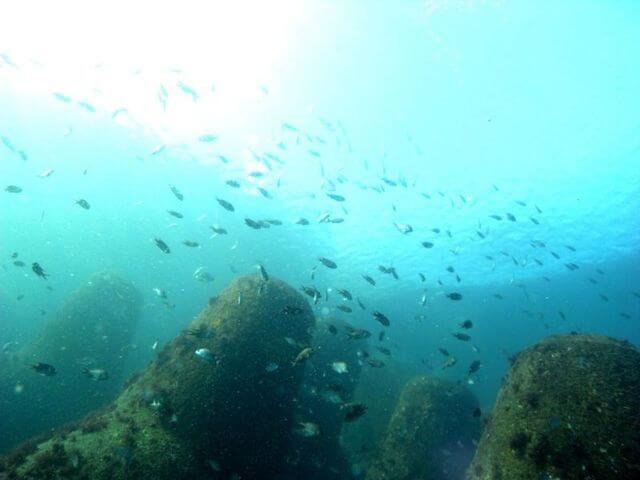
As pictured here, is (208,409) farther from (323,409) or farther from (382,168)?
(382,168)

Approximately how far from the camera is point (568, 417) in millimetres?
6793

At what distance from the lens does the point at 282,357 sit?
1105 cm

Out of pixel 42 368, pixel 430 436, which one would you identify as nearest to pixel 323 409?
pixel 430 436

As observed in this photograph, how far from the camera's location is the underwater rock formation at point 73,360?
18719 mm

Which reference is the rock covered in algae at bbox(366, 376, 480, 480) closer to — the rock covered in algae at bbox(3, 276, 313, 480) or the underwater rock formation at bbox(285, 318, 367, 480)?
the underwater rock formation at bbox(285, 318, 367, 480)

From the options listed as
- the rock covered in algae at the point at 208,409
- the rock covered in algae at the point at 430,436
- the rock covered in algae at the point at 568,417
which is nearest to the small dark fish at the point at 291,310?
the rock covered in algae at the point at 208,409

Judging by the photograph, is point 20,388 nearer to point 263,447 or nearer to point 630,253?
point 263,447

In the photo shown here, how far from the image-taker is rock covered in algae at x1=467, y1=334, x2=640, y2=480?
616cm

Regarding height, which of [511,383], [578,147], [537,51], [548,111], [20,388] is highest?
[537,51]

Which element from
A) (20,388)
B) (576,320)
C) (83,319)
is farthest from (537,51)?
(576,320)

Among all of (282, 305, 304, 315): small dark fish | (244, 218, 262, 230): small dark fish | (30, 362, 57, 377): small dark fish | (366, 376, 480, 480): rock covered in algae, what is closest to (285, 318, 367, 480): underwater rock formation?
(282, 305, 304, 315): small dark fish

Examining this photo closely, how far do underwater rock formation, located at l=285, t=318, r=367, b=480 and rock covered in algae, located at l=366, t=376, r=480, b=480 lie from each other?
2.07 meters

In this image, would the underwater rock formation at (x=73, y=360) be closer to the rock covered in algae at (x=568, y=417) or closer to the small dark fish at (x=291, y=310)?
the small dark fish at (x=291, y=310)

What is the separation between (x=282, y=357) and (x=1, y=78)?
33203 millimetres
